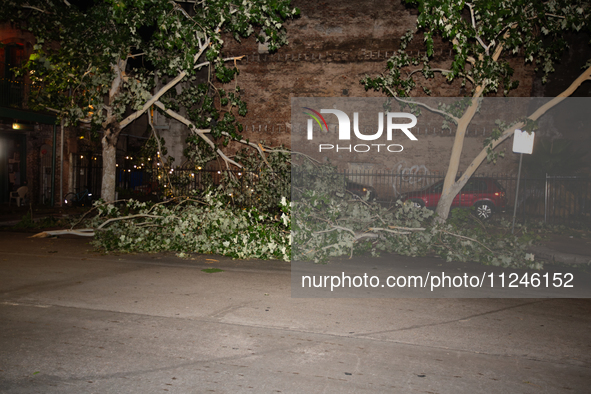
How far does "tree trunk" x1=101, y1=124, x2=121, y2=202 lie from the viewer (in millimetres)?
12680

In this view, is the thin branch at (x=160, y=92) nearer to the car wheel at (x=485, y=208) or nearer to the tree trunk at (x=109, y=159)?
the tree trunk at (x=109, y=159)

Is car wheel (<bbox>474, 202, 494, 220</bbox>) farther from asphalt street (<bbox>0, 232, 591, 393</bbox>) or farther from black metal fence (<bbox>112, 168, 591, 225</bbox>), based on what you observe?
asphalt street (<bbox>0, 232, 591, 393</bbox>)

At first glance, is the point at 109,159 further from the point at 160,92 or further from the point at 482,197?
the point at 482,197

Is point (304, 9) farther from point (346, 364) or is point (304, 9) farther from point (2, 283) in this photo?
point (346, 364)

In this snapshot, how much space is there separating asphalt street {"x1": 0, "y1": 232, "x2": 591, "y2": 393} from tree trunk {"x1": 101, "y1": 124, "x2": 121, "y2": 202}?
5302mm

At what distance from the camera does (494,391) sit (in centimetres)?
377

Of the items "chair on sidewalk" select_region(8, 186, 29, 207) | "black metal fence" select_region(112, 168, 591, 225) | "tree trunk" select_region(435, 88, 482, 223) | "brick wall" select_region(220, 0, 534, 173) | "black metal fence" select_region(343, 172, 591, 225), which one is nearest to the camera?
"tree trunk" select_region(435, 88, 482, 223)

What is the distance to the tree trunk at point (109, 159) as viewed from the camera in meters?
12.7

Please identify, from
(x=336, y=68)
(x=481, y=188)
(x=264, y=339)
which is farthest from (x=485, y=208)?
(x=264, y=339)

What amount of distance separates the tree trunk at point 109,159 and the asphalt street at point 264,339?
5.30 metres

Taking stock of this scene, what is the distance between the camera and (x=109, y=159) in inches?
509

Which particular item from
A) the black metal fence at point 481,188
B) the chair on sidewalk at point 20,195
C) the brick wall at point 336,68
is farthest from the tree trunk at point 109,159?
the brick wall at point 336,68

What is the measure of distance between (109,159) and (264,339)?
9695 mm

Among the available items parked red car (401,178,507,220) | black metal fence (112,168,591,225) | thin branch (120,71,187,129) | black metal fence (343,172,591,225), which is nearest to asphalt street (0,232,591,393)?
black metal fence (112,168,591,225)
